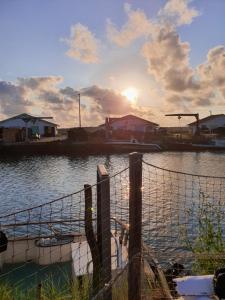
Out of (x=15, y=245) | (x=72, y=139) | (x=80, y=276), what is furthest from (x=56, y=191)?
(x=72, y=139)

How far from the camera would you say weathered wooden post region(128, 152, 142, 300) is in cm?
496

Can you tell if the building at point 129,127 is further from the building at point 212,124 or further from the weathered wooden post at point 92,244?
the weathered wooden post at point 92,244

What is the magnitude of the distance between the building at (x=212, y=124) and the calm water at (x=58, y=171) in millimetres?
18693

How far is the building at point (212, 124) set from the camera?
7839 centimetres

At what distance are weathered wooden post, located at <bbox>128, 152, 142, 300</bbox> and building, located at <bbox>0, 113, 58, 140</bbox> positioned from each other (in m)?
70.2

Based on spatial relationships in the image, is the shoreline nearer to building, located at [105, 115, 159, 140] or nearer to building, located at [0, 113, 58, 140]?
building, located at [0, 113, 58, 140]

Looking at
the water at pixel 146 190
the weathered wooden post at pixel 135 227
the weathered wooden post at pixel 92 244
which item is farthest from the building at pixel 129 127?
the weathered wooden post at pixel 135 227

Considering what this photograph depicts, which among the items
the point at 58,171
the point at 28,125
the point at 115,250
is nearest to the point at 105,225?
the point at 115,250

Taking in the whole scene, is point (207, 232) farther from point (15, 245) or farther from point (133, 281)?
point (15, 245)

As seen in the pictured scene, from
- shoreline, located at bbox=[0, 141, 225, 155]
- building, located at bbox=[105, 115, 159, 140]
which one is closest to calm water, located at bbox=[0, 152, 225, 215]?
shoreline, located at bbox=[0, 141, 225, 155]

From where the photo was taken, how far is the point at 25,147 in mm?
66500

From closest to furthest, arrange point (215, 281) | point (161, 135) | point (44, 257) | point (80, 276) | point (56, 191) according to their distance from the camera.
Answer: point (215, 281), point (80, 276), point (44, 257), point (56, 191), point (161, 135)

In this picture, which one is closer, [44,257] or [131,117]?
[44,257]

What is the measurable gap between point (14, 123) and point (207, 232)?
72.5m
